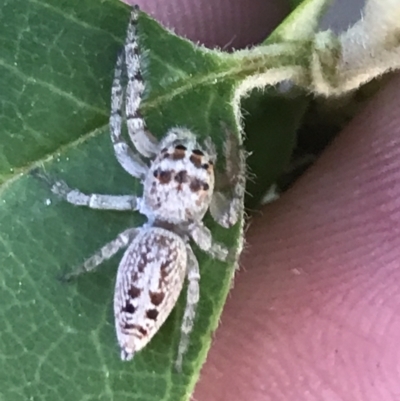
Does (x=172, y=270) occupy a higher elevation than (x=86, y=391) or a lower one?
higher

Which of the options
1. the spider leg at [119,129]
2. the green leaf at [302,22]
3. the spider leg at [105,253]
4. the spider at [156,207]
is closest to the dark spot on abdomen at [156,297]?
the spider at [156,207]

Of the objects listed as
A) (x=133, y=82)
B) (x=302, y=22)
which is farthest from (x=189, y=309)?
(x=302, y=22)

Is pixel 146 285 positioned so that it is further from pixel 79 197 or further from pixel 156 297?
pixel 79 197

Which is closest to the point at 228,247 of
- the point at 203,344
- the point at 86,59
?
the point at 203,344

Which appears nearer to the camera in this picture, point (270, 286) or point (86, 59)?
point (86, 59)

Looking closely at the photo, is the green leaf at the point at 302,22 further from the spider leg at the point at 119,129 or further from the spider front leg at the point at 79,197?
the spider front leg at the point at 79,197

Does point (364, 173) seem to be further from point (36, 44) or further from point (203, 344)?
point (36, 44)
